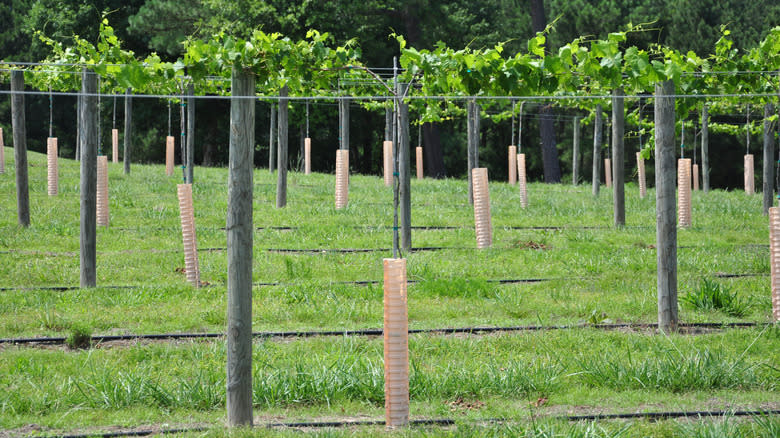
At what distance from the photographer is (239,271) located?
17.7 ft

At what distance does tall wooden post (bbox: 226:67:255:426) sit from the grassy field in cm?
26

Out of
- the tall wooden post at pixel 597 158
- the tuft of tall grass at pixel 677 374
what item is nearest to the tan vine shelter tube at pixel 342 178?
the tall wooden post at pixel 597 158

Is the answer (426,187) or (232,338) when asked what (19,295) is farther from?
(426,187)

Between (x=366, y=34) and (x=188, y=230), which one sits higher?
(x=366, y=34)

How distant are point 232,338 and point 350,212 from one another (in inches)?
376

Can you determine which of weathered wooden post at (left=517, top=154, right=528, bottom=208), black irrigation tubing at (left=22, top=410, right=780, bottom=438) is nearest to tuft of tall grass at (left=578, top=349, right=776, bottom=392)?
black irrigation tubing at (left=22, top=410, right=780, bottom=438)

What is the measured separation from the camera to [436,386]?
20.1 feet

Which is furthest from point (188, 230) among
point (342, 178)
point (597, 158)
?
point (597, 158)

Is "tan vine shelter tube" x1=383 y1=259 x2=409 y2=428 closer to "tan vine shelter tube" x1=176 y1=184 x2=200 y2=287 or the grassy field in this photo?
the grassy field

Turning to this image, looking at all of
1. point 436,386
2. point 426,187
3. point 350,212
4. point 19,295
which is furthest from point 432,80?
point 426,187

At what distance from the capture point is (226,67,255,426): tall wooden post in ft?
17.6

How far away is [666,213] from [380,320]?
9.26 feet

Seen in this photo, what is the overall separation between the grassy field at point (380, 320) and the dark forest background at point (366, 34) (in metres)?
13.3

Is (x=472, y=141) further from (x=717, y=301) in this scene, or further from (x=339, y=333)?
(x=339, y=333)
